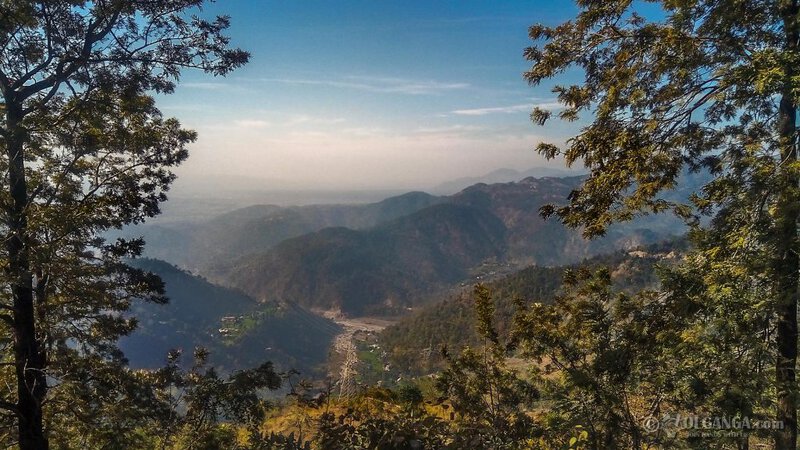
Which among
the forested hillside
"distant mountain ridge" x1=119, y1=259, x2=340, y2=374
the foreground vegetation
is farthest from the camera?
"distant mountain ridge" x1=119, y1=259, x2=340, y2=374

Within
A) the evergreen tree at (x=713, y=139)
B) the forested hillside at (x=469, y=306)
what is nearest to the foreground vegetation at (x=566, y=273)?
the evergreen tree at (x=713, y=139)

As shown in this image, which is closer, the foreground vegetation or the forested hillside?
the foreground vegetation

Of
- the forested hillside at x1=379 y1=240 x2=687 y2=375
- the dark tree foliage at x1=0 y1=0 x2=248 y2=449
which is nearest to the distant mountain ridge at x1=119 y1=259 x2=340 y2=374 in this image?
the forested hillside at x1=379 y1=240 x2=687 y2=375

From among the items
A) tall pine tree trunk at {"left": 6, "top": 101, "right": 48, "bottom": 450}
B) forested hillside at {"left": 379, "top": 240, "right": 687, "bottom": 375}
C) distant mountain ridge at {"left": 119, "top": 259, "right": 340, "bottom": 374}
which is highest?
tall pine tree trunk at {"left": 6, "top": 101, "right": 48, "bottom": 450}

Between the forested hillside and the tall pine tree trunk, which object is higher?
the tall pine tree trunk

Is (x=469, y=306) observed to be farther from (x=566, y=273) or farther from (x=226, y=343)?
(x=566, y=273)

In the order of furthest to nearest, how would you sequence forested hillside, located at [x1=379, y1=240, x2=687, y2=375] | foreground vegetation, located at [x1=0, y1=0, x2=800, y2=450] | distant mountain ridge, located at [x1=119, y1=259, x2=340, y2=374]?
distant mountain ridge, located at [x1=119, y1=259, x2=340, y2=374] < forested hillside, located at [x1=379, y1=240, x2=687, y2=375] < foreground vegetation, located at [x1=0, y1=0, x2=800, y2=450]

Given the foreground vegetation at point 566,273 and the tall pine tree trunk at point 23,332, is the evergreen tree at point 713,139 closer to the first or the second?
the foreground vegetation at point 566,273

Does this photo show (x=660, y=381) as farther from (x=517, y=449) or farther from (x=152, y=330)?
(x=152, y=330)

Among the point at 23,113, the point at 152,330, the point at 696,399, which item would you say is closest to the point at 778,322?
the point at 696,399

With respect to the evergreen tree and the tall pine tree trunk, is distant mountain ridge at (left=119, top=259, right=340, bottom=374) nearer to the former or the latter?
the tall pine tree trunk

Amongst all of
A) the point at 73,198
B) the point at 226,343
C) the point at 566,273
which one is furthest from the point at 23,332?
the point at 226,343
